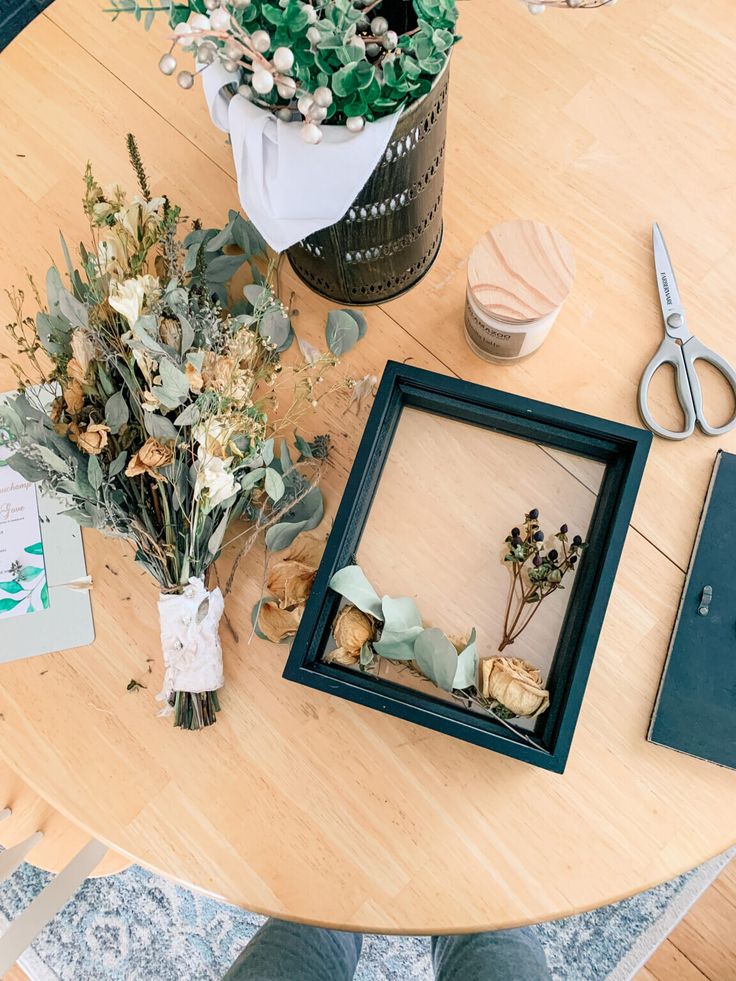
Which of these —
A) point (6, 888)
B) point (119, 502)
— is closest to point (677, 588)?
point (119, 502)

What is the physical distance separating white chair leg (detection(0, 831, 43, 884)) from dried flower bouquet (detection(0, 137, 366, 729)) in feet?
1.31

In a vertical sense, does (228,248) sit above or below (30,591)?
above

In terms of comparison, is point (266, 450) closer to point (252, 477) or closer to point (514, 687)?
point (252, 477)

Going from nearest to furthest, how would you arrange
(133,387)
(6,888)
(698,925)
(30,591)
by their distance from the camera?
(133,387)
(30,591)
(698,925)
(6,888)

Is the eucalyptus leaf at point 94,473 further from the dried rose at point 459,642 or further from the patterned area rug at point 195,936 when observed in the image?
the patterned area rug at point 195,936

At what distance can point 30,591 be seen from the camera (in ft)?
2.80

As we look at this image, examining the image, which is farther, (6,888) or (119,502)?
(6,888)

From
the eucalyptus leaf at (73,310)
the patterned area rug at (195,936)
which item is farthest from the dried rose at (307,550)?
the patterned area rug at (195,936)

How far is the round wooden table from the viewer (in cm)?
75

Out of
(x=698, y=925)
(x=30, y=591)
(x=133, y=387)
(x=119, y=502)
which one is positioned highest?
(x=133, y=387)

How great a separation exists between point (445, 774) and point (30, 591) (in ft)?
1.70

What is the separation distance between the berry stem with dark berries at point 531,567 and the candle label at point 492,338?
0.18 meters

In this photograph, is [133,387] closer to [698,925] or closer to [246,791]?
[246,791]

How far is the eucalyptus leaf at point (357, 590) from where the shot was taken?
0.73 meters
